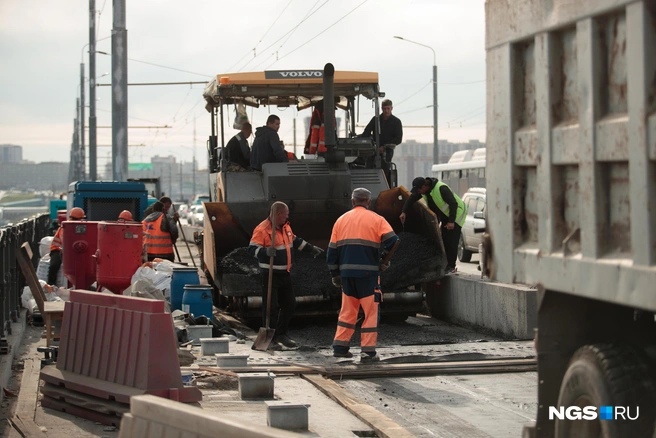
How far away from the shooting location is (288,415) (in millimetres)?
7953

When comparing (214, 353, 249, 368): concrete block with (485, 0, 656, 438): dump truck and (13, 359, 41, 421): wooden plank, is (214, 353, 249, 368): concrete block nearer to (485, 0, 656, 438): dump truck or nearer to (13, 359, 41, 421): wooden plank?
(13, 359, 41, 421): wooden plank

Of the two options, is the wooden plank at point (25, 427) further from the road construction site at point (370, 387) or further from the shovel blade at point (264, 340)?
the shovel blade at point (264, 340)

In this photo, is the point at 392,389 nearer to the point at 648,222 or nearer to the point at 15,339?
the point at 15,339

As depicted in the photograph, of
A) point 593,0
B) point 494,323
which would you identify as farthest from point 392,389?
point 593,0

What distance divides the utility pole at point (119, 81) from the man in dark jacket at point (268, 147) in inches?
278

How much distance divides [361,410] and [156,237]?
1035 centimetres

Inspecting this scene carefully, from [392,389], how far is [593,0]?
5.31 meters

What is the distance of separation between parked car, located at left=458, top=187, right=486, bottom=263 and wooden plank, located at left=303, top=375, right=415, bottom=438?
1589 centimetres

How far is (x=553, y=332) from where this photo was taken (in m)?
5.73

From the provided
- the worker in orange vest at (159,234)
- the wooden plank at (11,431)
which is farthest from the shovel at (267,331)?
the worker in orange vest at (159,234)

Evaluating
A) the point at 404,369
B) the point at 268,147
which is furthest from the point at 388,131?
Answer: the point at 404,369

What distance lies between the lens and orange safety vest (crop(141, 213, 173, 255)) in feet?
60.3

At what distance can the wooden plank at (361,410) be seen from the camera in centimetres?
775

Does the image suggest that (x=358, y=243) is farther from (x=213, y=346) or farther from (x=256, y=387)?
(x=256, y=387)
